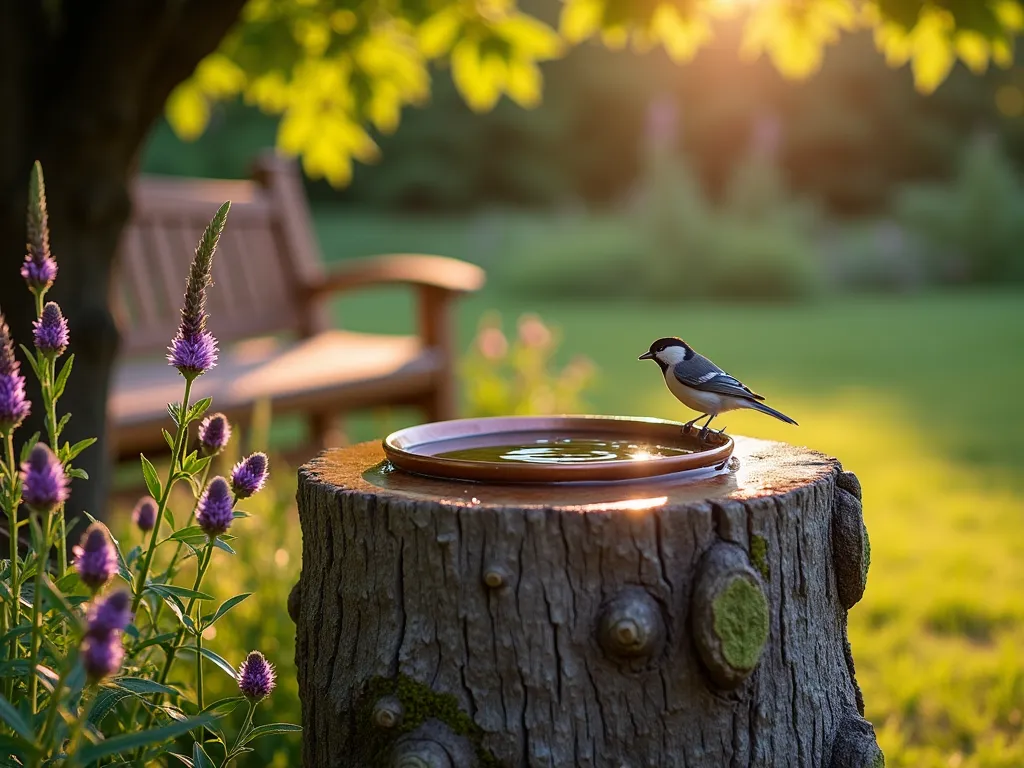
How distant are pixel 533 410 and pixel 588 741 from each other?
12.1ft

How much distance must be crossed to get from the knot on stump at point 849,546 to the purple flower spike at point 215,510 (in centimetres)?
102

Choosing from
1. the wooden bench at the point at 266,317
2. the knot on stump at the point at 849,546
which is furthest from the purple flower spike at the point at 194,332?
the wooden bench at the point at 266,317

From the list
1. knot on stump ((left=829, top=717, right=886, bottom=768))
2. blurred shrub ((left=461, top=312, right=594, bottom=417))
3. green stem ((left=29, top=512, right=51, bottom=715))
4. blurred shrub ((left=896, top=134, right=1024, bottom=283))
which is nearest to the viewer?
green stem ((left=29, top=512, right=51, bottom=715))

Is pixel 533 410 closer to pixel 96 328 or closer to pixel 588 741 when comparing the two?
pixel 96 328

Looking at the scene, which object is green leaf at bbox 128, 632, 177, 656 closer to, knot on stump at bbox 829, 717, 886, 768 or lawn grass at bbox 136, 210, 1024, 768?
lawn grass at bbox 136, 210, 1024, 768

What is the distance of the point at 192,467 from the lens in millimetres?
1572

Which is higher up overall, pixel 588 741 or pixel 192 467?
pixel 192 467

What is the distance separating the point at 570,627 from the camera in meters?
1.64

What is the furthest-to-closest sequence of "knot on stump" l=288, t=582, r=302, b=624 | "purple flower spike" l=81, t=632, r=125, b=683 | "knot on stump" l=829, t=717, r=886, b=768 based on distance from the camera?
"knot on stump" l=288, t=582, r=302, b=624, "knot on stump" l=829, t=717, r=886, b=768, "purple flower spike" l=81, t=632, r=125, b=683

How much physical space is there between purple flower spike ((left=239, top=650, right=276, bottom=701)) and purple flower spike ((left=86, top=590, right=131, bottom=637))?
0.48 m

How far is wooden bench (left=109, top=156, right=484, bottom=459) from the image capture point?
Result: 14.3 ft

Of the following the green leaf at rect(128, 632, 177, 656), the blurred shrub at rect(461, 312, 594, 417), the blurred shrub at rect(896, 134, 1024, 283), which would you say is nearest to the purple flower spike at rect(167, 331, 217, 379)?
the green leaf at rect(128, 632, 177, 656)

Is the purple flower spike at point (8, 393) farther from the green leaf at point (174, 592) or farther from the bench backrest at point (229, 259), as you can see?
the bench backrest at point (229, 259)

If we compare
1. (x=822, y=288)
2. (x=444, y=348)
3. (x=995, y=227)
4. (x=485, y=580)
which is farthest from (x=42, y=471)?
(x=995, y=227)
